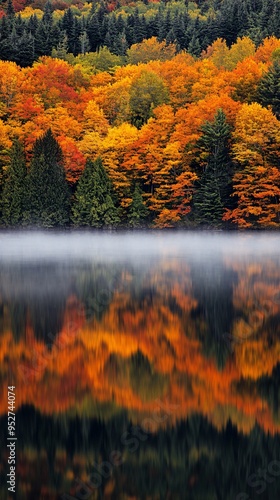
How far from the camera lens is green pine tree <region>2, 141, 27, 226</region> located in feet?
181

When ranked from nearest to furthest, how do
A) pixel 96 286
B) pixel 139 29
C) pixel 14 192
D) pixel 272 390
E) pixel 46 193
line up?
1. pixel 272 390
2. pixel 96 286
3. pixel 46 193
4. pixel 14 192
5. pixel 139 29

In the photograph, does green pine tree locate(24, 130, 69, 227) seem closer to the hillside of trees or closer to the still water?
the hillside of trees

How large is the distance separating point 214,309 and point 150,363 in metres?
5.47

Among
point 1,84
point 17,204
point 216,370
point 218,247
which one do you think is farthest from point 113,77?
point 216,370

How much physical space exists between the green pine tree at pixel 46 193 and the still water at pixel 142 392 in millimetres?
34141

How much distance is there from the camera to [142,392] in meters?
10.0

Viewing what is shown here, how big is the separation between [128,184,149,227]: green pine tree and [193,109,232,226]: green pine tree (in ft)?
11.7

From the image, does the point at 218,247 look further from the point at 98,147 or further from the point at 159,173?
the point at 98,147

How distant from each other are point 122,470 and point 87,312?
29.9 ft

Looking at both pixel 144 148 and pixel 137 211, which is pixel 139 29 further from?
pixel 137 211

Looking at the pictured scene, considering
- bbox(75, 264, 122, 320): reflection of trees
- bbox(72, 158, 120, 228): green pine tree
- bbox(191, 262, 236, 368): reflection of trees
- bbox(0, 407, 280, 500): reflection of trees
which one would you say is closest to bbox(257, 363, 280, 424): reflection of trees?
bbox(0, 407, 280, 500): reflection of trees

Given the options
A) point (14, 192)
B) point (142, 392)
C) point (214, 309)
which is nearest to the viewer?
point (142, 392)

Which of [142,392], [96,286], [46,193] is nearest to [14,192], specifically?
[46,193]

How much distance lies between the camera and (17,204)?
55.3 m
